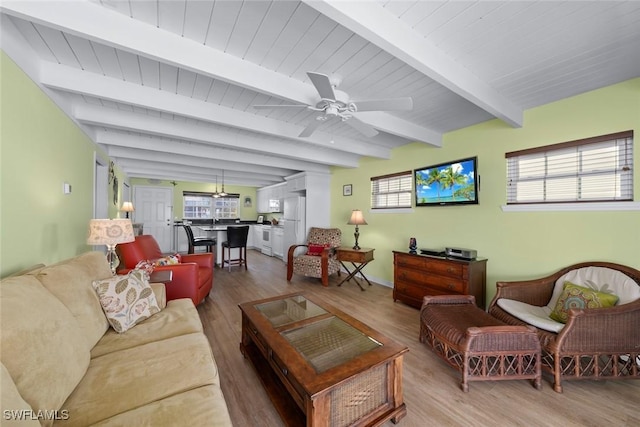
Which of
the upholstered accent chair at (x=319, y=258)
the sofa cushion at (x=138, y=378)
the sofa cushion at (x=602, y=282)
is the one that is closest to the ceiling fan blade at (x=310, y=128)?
the sofa cushion at (x=138, y=378)

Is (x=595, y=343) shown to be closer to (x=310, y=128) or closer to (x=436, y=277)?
(x=436, y=277)

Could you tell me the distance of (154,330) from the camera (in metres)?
1.68

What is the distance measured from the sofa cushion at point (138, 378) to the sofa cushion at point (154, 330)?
0.09 meters

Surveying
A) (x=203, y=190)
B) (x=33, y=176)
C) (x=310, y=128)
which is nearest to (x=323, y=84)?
(x=310, y=128)

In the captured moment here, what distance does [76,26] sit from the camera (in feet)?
4.42

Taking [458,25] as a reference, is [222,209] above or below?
below

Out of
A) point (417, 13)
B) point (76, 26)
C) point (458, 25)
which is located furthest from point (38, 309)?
point (458, 25)

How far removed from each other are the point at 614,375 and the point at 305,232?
444 cm

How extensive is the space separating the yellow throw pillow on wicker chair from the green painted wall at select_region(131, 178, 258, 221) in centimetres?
776

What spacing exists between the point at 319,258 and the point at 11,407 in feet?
12.4

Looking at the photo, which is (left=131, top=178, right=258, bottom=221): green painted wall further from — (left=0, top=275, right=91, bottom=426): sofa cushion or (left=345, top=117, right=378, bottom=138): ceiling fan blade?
(left=0, top=275, right=91, bottom=426): sofa cushion

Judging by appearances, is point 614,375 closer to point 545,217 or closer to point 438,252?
point 545,217

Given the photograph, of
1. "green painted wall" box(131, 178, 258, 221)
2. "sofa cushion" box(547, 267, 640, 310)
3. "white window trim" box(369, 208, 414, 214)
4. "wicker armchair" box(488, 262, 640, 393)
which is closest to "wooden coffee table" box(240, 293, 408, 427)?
"wicker armchair" box(488, 262, 640, 393)

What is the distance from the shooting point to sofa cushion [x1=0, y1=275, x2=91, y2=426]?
35.2 inches
